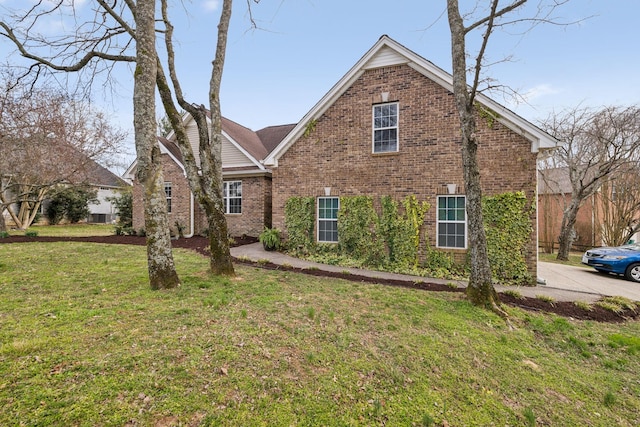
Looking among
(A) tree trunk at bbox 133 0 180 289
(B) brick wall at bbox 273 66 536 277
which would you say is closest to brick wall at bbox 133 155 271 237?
(B) brick wall at bbox 273 66 536 277

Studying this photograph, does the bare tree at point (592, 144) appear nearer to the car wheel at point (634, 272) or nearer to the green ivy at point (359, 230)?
the car wheel at point (634, 272)

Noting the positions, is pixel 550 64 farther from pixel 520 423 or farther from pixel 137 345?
pixel 137 345

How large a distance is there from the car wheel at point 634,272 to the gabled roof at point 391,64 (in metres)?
5.87

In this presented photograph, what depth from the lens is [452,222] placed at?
9.16 metres

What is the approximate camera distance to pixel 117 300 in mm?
4934

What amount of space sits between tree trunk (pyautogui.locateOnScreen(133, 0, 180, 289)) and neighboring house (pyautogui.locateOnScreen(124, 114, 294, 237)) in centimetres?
871

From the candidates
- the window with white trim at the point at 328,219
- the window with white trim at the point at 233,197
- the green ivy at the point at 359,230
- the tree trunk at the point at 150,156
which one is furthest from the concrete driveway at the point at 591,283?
the window with white trim at the point at 233,197

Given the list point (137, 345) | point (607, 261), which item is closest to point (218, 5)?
point (137, 345)

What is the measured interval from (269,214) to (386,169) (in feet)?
24.1

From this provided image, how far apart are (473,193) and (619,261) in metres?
8.73

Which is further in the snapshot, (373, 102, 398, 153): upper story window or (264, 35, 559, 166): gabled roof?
(373, 102, 398, 153): upper story window

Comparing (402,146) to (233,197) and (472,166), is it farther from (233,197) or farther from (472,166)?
(233,197)

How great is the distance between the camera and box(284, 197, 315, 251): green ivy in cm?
1110

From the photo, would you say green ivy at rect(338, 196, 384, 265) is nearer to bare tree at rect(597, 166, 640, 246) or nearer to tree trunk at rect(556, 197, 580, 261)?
tree trunk at rect(556, 197, 580, 261)
